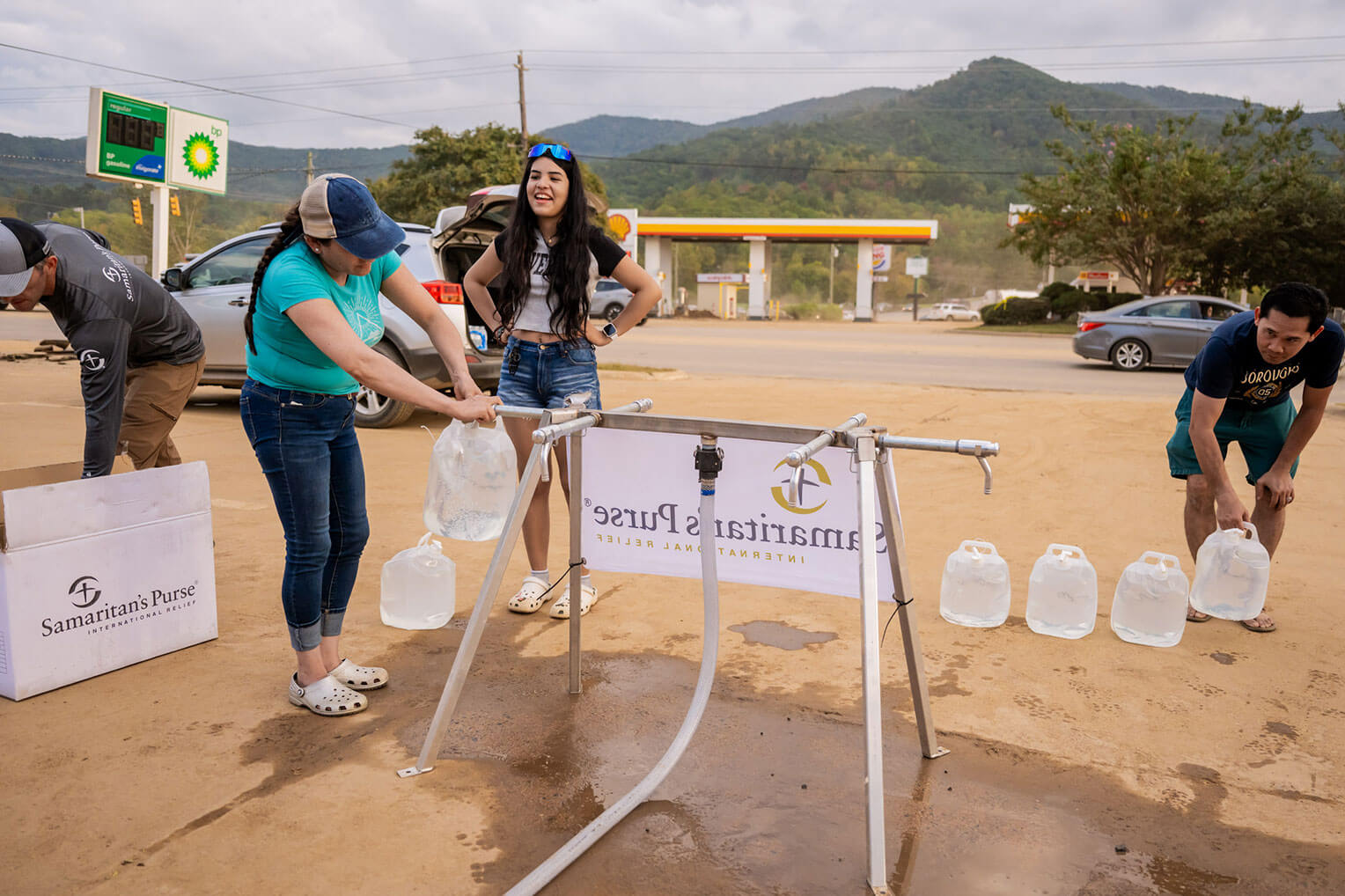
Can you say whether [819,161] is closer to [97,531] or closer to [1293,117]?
[1293,117]

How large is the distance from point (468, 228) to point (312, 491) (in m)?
4.88

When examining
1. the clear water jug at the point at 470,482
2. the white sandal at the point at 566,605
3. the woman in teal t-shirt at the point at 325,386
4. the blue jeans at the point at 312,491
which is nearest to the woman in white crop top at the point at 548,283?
the clear water jug at the point at 470,482

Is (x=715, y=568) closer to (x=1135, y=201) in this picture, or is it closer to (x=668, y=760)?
(x=668, y=760)

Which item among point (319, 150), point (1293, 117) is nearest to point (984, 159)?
point (1293, 117)

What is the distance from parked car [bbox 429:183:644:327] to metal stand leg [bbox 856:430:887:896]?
14.5ft

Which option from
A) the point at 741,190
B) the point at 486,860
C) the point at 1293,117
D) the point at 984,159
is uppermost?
the point at 984,159

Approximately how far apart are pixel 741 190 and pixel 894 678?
10899 centimetres

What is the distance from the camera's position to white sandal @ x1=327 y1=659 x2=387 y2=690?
354cm

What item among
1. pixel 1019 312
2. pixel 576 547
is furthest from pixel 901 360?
pixel 1019 312

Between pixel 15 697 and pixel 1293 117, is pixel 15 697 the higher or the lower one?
the lower one

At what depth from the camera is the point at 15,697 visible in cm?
335

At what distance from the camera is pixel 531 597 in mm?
4457

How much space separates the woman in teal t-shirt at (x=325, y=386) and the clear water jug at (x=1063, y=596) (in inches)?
100.0

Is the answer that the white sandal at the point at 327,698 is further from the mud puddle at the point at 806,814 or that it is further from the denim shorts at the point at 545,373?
the denim shorts at the point at 545,373
